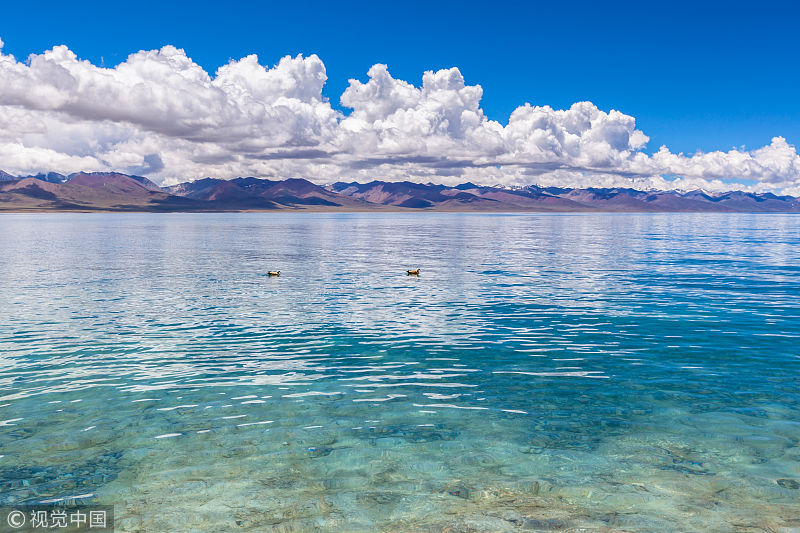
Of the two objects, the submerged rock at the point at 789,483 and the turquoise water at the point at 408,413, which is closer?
the turquoise water at the point at 408,413

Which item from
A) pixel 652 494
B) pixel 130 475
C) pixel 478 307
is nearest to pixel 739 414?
pixel 652 494

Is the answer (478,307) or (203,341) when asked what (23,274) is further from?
(478,307)

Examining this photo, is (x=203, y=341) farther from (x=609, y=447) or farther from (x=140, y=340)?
(x=609, y=447)

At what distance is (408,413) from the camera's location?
18938mm

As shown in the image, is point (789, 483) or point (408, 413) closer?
point (789, 483)

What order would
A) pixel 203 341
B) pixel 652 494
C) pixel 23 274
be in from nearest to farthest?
pixel 652 494 < pixel 203 341 < pixel 23 274

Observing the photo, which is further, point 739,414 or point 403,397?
point 403,397

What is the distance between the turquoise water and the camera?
1318 centimetres

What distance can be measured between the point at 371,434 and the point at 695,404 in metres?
11.6

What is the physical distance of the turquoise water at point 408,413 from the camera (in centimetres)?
1318

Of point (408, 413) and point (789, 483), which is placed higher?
point (789, 483)

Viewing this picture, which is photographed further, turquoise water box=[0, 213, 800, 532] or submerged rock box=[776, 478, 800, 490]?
submerged rock box=[776, 478, 800, 490]

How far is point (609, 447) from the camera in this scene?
1620 cm

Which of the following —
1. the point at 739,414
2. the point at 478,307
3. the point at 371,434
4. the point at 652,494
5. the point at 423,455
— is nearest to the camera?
the point at 652,494
